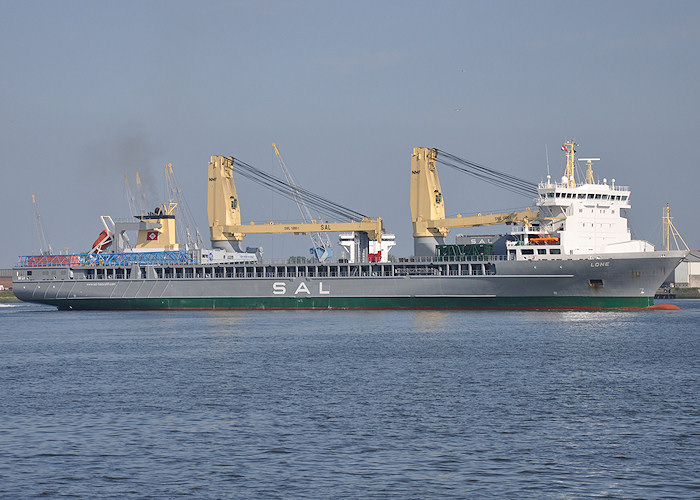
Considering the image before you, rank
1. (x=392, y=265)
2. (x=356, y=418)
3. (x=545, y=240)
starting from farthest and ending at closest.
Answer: (x=392, y=265)
(x=545, y=240)
(x=356, y=418)

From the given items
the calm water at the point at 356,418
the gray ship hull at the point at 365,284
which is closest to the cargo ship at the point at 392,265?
the gray ship hull at the point at 365,284

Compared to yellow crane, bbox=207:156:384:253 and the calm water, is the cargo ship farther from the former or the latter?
the calm water

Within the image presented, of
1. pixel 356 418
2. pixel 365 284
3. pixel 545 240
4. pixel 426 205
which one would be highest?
pixel 426 205

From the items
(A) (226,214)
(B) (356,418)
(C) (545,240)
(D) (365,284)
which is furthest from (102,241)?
(B) (356,418)

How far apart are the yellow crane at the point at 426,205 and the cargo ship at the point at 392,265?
0.38 ft

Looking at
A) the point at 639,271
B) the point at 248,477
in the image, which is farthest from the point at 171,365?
the point at 639,271

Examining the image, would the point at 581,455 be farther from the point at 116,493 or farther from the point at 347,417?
the point at 116,493

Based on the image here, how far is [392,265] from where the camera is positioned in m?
82.6

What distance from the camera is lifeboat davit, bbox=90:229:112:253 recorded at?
96938 millimetres

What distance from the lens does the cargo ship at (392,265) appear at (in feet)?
239

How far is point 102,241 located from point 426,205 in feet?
124

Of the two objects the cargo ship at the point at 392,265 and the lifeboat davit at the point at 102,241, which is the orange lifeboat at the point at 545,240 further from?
the lifeboat davit at the point at 102,241

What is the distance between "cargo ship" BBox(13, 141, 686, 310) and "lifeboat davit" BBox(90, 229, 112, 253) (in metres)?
0.16

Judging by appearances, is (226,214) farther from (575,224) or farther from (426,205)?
(575,224)
